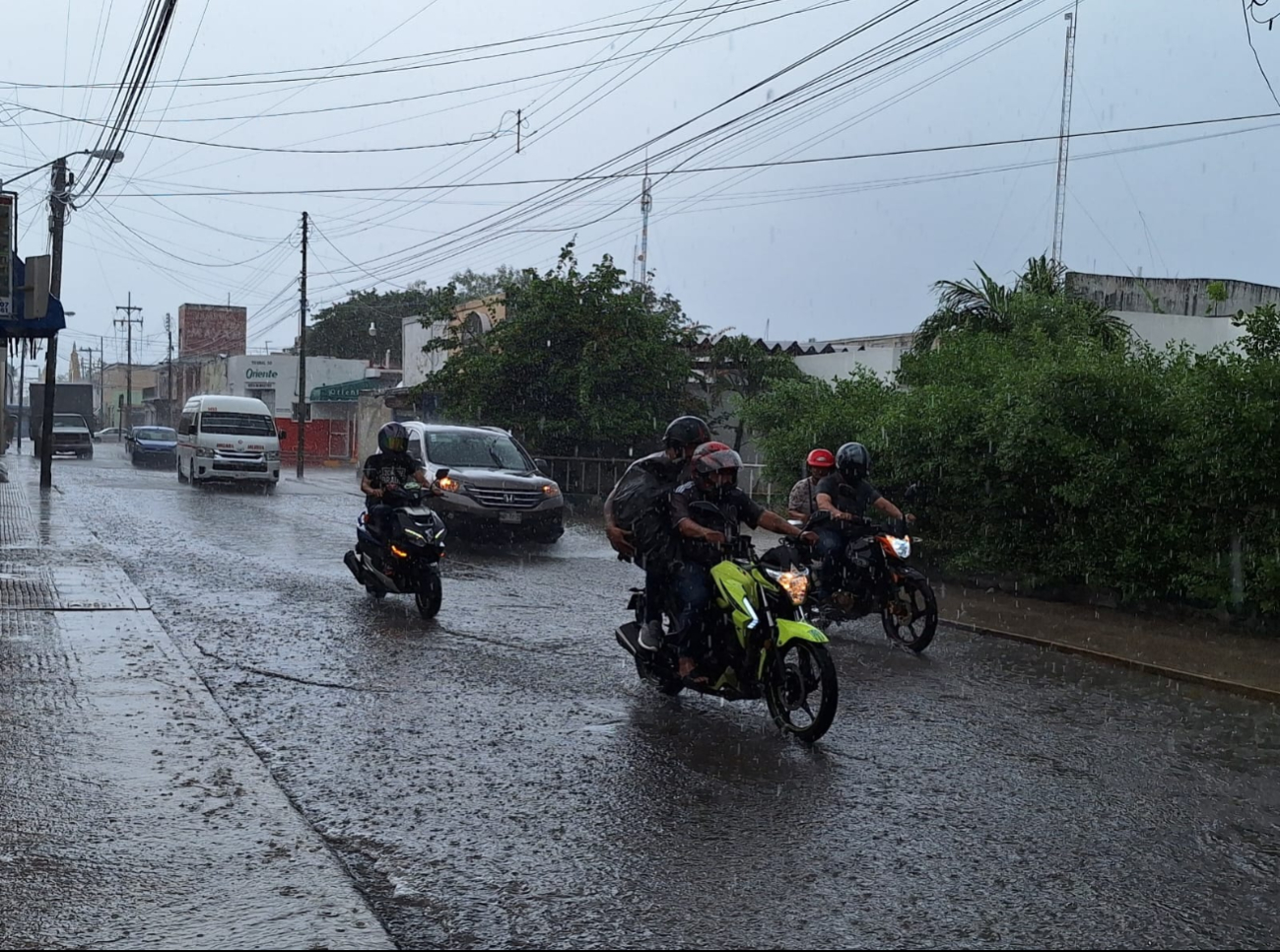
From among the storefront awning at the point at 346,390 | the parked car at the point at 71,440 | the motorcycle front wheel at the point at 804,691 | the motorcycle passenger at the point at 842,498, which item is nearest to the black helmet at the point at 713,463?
the motorcycle front wheel at the point at 804,691

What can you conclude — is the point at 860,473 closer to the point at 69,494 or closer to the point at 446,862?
the point at 446,862

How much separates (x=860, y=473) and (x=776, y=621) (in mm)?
3934

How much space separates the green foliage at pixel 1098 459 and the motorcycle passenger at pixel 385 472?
5593 mm

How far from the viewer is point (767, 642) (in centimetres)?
722

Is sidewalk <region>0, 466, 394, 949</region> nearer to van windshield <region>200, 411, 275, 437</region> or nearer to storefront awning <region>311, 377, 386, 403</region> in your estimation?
van windshield <region>200, 411, 275, 437</region>

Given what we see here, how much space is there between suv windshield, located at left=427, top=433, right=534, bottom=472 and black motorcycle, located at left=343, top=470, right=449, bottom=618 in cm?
631

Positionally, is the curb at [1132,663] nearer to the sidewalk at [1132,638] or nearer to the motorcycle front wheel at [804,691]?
the sidewalk at [1132,638]

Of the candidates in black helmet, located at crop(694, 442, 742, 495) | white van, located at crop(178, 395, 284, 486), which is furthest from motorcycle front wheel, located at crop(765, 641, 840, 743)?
white van, located at crop(178, 395, 284, 486)

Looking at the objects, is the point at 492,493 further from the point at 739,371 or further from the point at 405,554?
the point at 739,371

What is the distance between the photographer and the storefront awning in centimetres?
6009

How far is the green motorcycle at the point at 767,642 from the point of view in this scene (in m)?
7.03

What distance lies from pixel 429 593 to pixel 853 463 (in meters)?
3.78

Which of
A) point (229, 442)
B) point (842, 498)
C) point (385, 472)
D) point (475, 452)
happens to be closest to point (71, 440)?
point (229, 442)

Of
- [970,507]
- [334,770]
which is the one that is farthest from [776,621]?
[970,507]
